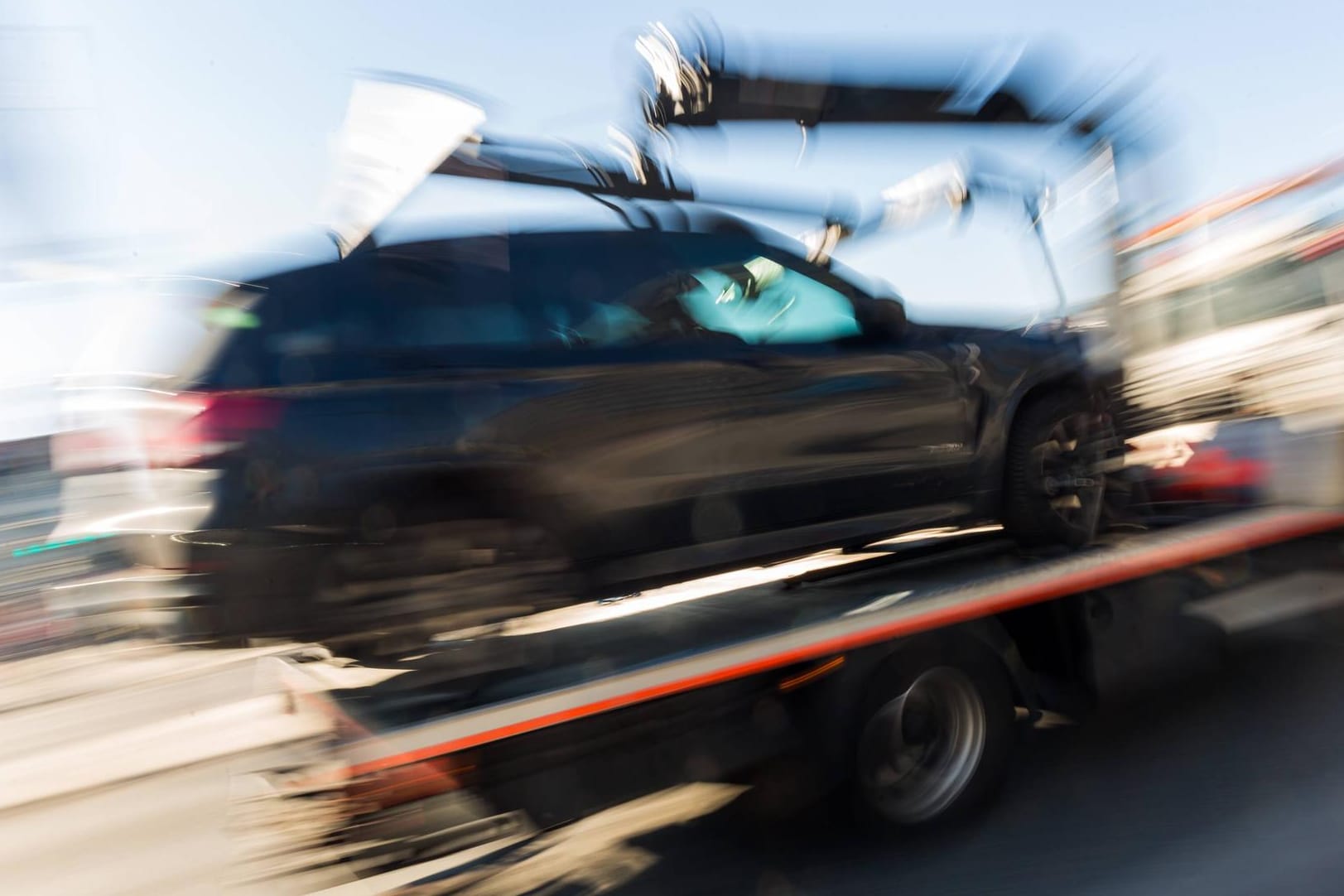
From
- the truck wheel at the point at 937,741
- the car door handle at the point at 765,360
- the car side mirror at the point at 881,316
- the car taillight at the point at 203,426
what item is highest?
the car side mirror at the point at 881,316

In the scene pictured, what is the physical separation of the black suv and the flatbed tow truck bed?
0.23 metres

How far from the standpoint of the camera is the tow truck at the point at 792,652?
108 inches

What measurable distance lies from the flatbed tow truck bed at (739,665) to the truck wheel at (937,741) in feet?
0.35

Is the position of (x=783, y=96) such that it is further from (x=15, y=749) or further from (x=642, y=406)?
(x=15, y=749)

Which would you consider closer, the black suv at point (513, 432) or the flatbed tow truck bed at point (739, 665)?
the flatbed tow truck bed at point (739, 665)

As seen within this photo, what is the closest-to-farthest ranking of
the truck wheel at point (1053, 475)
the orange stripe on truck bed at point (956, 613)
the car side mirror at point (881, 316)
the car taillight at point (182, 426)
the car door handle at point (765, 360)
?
the orange stripe on truck bed at point (956, 613) → the car taillight at point (182, 426) → the car door handle at point (765, 360) → the car side mirror at point (881, 316) → the truck wheel at point (1053, 475)

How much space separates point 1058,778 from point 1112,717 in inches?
27.7

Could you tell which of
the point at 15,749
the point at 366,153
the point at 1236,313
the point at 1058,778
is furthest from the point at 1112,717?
the point at 15,749

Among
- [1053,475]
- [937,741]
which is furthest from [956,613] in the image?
[1053,475]

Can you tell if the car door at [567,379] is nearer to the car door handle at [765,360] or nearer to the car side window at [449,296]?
the car side window at [449,296]

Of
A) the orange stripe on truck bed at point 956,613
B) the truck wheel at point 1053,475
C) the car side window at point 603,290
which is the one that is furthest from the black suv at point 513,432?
the orange stripe on truck bed at point 956,613

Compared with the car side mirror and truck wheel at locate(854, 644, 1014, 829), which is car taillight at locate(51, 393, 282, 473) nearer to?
truck wheel at locate(854, 644, 1014, 829)

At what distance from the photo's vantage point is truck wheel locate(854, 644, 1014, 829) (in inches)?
138

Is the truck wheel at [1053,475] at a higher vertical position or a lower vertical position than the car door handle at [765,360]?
lower
